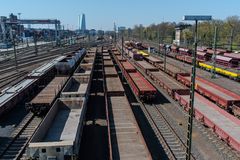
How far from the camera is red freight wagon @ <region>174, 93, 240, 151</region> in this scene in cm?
2044

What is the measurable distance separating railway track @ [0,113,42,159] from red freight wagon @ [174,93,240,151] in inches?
618

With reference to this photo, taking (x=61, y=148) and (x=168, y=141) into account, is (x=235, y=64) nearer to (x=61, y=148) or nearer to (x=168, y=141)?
(x=168, y=141)

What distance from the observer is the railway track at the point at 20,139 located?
2084 cm

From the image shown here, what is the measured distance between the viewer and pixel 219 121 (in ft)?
78.1

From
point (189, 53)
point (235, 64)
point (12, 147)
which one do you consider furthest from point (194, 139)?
point (189, 53)

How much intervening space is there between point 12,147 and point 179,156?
13.4 meters

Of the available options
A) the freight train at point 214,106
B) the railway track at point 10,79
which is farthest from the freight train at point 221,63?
the railway track at point 10,79

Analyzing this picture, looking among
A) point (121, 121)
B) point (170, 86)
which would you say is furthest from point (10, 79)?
point (121, 121)

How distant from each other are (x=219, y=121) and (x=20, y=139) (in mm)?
17590

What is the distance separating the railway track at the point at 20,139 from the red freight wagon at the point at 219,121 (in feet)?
51.5

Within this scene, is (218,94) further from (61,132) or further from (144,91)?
(61,132)

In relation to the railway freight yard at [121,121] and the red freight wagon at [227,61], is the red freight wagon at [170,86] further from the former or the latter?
the red freight wagon at [227,61]

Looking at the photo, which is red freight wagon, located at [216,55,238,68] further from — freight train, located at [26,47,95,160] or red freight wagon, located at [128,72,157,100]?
freight train, located at [26,47,95,160]

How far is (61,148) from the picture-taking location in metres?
15.8
